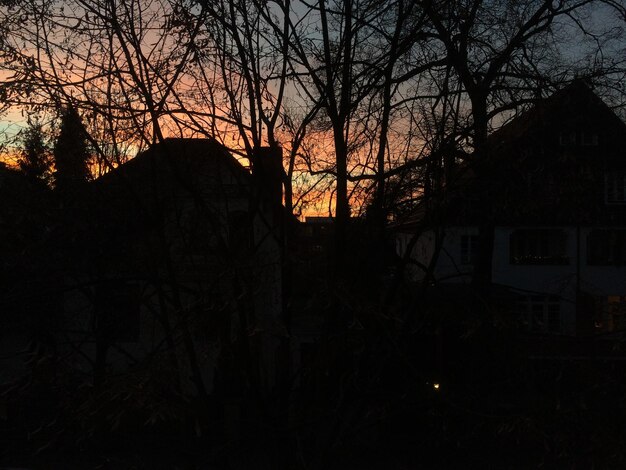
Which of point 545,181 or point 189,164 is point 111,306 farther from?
point 545,181

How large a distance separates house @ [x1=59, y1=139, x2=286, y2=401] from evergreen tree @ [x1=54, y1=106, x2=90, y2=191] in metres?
0.53

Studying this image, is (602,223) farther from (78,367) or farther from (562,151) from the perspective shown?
(78,367)

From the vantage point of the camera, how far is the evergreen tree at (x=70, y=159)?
20.8 ft

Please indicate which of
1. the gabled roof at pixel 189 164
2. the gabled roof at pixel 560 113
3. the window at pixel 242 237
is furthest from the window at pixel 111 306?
the gabled roof at pixel 560 113

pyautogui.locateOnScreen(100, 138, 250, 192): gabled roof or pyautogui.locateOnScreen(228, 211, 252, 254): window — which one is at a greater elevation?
pyautogui.locateOnScreen(100, 138, 250, 192): gabled roof

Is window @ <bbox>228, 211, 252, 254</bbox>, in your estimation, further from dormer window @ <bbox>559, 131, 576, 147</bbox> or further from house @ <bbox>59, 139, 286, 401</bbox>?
dormer window @ <bbox>559, 131, 576, 147</bbox>

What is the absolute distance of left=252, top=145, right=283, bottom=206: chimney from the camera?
4500 mm

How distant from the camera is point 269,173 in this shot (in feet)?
16.0

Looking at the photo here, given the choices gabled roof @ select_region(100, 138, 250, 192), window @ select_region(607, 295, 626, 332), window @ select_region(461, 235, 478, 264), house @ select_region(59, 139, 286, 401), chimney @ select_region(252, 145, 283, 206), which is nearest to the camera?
house @ select_region(59, 139, 286, 401)

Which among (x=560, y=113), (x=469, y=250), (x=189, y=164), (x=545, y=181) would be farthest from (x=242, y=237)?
(x=469, y=250)

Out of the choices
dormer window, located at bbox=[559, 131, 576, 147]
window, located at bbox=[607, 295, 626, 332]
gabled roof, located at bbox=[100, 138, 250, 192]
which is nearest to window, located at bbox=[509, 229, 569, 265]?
dormer window, located at bbox=[559, 131, 576, 147]

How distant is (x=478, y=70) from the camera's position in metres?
5.84

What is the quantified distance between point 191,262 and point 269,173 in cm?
108

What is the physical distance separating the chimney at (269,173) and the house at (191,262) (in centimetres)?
1
